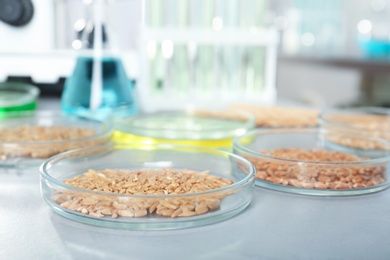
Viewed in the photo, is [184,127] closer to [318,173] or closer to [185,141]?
[185,141]

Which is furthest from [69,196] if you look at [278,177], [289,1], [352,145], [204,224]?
[289,1]

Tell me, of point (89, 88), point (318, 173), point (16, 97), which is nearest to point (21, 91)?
point (16, 97)

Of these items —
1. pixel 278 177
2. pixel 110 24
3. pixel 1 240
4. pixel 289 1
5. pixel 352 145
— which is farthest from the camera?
pixel 289 1

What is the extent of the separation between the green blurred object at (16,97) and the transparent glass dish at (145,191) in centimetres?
35

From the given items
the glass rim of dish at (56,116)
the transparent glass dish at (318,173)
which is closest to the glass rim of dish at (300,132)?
the transparent glass dish at (318,173)

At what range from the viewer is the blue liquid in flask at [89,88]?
2.91 feet

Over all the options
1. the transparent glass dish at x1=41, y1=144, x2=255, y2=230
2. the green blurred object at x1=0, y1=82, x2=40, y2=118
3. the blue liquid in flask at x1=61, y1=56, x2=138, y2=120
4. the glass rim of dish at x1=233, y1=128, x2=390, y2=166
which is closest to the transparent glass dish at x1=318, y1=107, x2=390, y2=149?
the glass rim of dish at x1=233, y1=128, x2=390, y2=166

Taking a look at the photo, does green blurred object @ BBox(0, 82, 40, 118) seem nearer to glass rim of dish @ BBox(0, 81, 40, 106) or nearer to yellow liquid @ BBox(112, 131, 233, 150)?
glass rim of dish @ BBox(0, 81, 40, 106)

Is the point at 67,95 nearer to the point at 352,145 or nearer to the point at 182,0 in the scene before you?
the point at 182,0

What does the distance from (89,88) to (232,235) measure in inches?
21.3

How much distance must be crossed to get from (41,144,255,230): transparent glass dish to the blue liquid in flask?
0.91ft

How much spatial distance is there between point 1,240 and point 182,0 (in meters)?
0.76

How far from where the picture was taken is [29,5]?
100 cm

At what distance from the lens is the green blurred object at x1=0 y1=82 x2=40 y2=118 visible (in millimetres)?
921
